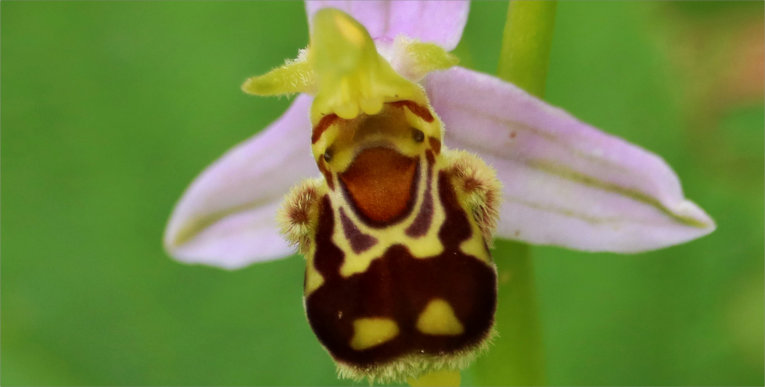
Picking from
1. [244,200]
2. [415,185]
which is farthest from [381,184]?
[244,200]

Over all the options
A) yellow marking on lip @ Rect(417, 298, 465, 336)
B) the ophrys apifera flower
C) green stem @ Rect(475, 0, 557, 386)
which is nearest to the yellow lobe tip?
the ophrys apifera flower

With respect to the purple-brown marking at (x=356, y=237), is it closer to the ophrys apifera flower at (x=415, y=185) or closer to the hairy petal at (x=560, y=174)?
the ophrys apifera flower at (x=415, y=185)

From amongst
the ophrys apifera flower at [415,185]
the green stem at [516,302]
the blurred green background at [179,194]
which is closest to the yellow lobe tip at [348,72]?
the ophrys apifera flower at [415,185]

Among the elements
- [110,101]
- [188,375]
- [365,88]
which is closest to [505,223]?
[365,88]

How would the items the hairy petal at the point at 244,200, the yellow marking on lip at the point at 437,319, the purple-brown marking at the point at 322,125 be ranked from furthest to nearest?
the hairy petal at the point at 244,200, the purple-brown marking at the point at 322,125, the yellow marking on lip at the point at 437,319

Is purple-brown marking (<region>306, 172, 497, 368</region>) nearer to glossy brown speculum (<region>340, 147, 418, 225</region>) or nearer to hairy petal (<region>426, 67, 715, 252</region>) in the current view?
glossy brown speculum (<region>340, 147, 418, 225</region>)
